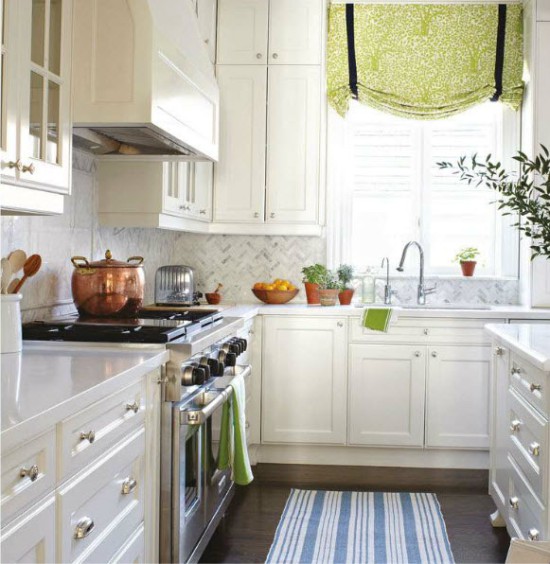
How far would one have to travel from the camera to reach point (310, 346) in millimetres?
4426

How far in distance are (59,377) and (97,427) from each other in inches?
6.1

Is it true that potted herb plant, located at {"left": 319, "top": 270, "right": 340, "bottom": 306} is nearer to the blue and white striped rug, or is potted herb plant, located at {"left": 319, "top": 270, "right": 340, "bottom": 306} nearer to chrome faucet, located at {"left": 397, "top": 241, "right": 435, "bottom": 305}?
chrome faucet, located at {"left": 397, "top": 241, "right": 435, "bottom": 305}

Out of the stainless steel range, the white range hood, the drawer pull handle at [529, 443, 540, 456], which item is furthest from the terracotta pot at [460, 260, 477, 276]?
the white range hood

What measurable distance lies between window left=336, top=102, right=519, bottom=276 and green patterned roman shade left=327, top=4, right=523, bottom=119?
0.61 ft

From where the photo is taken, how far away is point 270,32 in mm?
4727

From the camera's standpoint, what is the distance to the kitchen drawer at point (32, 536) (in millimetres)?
1401

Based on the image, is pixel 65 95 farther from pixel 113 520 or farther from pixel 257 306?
pixel 257 306

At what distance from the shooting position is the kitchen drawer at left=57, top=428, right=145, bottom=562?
1.70 meters

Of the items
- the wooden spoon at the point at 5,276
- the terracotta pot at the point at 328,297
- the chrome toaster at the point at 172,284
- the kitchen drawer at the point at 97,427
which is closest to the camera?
the kitchen drawer at the point at 97,427

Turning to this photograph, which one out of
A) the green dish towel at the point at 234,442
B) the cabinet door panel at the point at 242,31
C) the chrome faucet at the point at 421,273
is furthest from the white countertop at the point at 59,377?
the cabinet door panel at the point at 242,31

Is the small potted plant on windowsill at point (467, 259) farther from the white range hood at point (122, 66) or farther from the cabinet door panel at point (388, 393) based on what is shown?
the white range hood at point (122, 66)

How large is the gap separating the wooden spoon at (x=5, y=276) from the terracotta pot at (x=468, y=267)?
328 cm

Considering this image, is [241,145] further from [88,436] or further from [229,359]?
[88,436]

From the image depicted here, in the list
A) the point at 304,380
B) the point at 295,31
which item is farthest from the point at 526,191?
the point at 295,31
